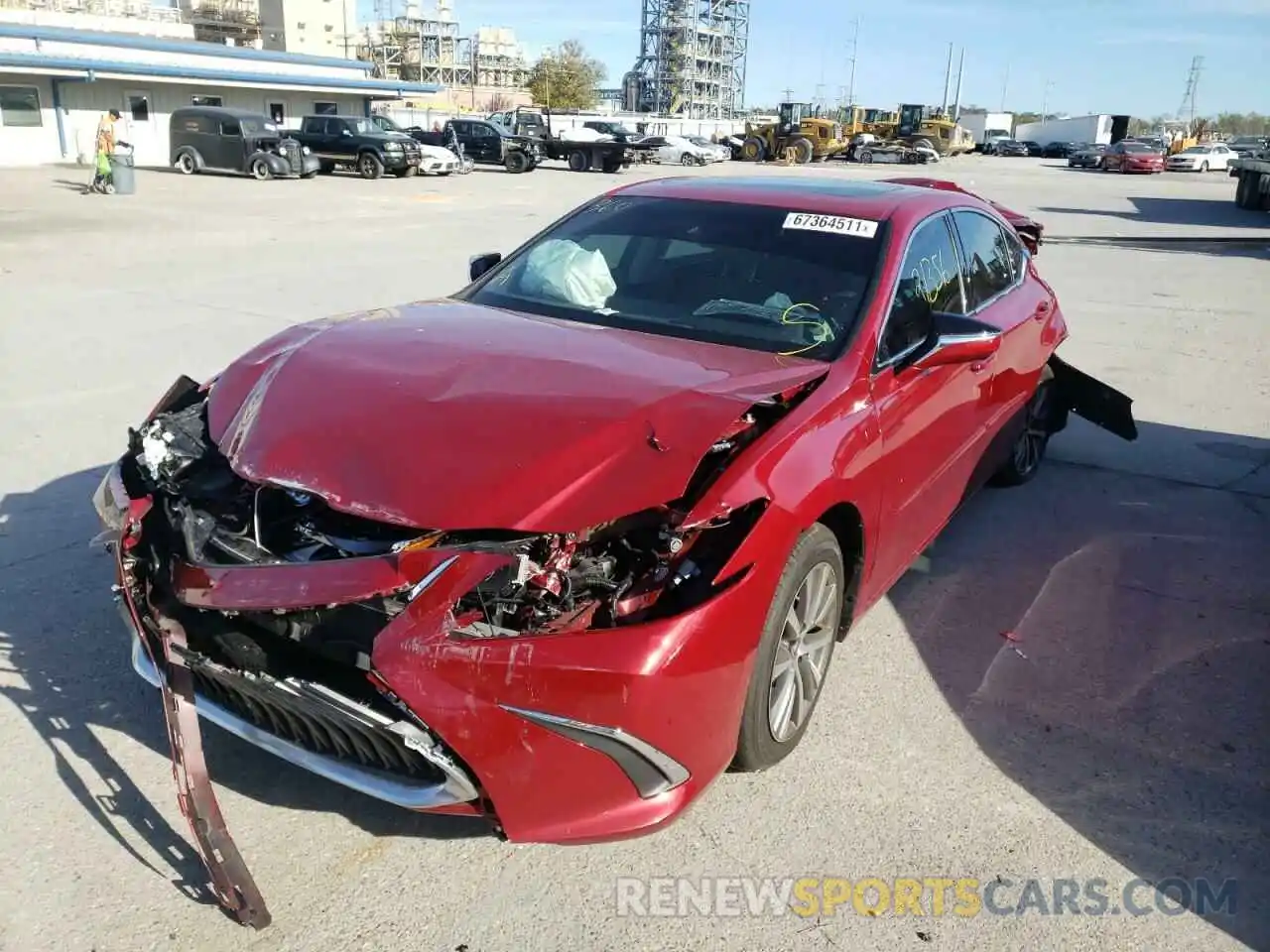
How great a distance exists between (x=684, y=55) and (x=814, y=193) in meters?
124

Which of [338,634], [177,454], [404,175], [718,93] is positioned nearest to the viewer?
[338,634]

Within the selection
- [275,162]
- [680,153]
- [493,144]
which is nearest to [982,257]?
[275,162]

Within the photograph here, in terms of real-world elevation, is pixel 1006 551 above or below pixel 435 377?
below

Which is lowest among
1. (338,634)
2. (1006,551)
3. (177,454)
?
(1006,551)

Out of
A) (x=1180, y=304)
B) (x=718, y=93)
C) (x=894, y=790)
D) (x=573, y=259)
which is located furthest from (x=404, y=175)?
(x=718, y=93)

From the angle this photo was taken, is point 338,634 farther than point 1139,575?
No

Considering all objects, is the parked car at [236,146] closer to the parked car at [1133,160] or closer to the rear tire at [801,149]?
the rear tire at [801,149]

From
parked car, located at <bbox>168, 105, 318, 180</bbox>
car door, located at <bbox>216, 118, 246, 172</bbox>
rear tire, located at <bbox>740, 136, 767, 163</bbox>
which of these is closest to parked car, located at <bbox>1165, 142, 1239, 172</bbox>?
rear tire, located at <bbox>740, 136, 767, 163</bbox>

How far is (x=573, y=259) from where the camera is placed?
14.2 ft

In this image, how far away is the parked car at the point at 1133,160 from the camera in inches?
1955

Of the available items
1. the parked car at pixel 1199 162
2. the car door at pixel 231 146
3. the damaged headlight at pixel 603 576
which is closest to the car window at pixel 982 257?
the damaged headlight at pixel 603 576

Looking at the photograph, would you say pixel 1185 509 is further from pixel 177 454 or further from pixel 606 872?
pixel 177 454

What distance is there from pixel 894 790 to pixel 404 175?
2957 centimetres

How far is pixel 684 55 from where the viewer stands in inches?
4678
